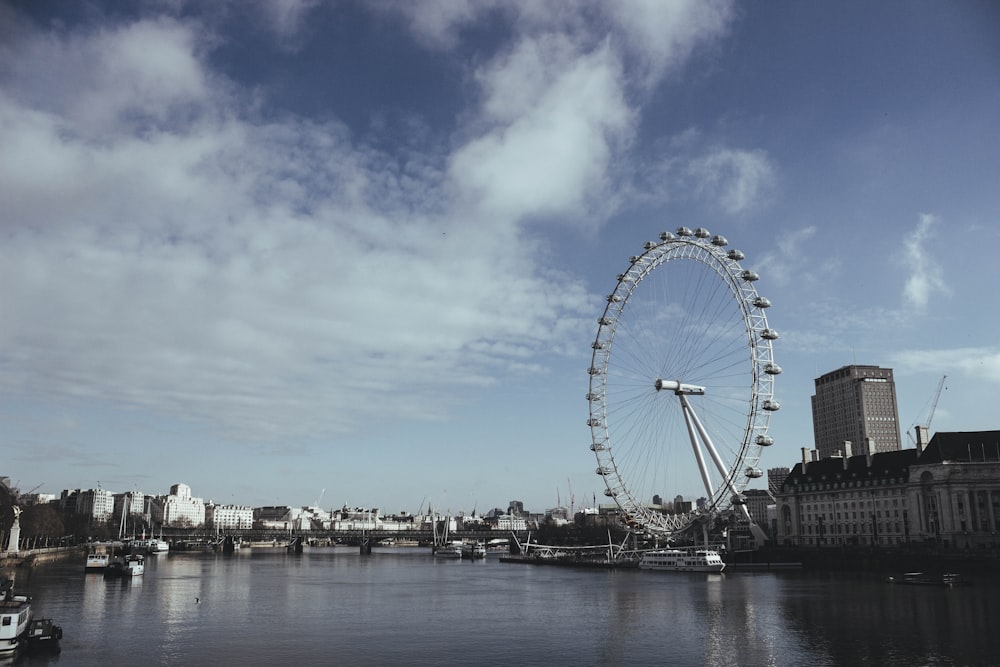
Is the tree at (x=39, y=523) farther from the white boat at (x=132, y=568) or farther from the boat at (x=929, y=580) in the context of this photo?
the boat at (x=929, y=580)

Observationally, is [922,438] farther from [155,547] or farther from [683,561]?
[155,547]

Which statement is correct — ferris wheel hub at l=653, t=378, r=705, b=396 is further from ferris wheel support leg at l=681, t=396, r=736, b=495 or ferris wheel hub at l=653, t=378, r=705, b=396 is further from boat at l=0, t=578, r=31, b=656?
boat at l=0, t=578, r=31, b=656

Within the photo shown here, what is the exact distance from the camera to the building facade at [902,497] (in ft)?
333

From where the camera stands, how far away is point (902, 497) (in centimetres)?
11281

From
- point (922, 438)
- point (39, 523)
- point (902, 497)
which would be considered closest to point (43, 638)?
point (902, 497)

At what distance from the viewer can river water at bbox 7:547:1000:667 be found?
42000 millimetres

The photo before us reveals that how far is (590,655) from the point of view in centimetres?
4269

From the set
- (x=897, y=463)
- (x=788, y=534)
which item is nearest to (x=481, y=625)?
(x=897, y=463)

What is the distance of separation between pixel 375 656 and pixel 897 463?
9770 cm

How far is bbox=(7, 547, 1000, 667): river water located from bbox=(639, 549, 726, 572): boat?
14.5m

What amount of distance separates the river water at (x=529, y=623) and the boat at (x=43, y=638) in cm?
103

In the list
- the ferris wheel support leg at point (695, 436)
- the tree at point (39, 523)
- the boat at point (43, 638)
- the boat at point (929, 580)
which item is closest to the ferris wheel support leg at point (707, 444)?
the ferris wheel support leg at point (695, 436)

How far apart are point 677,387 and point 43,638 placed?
2494 inches

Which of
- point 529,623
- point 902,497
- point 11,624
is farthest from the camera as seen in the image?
point 902,497
